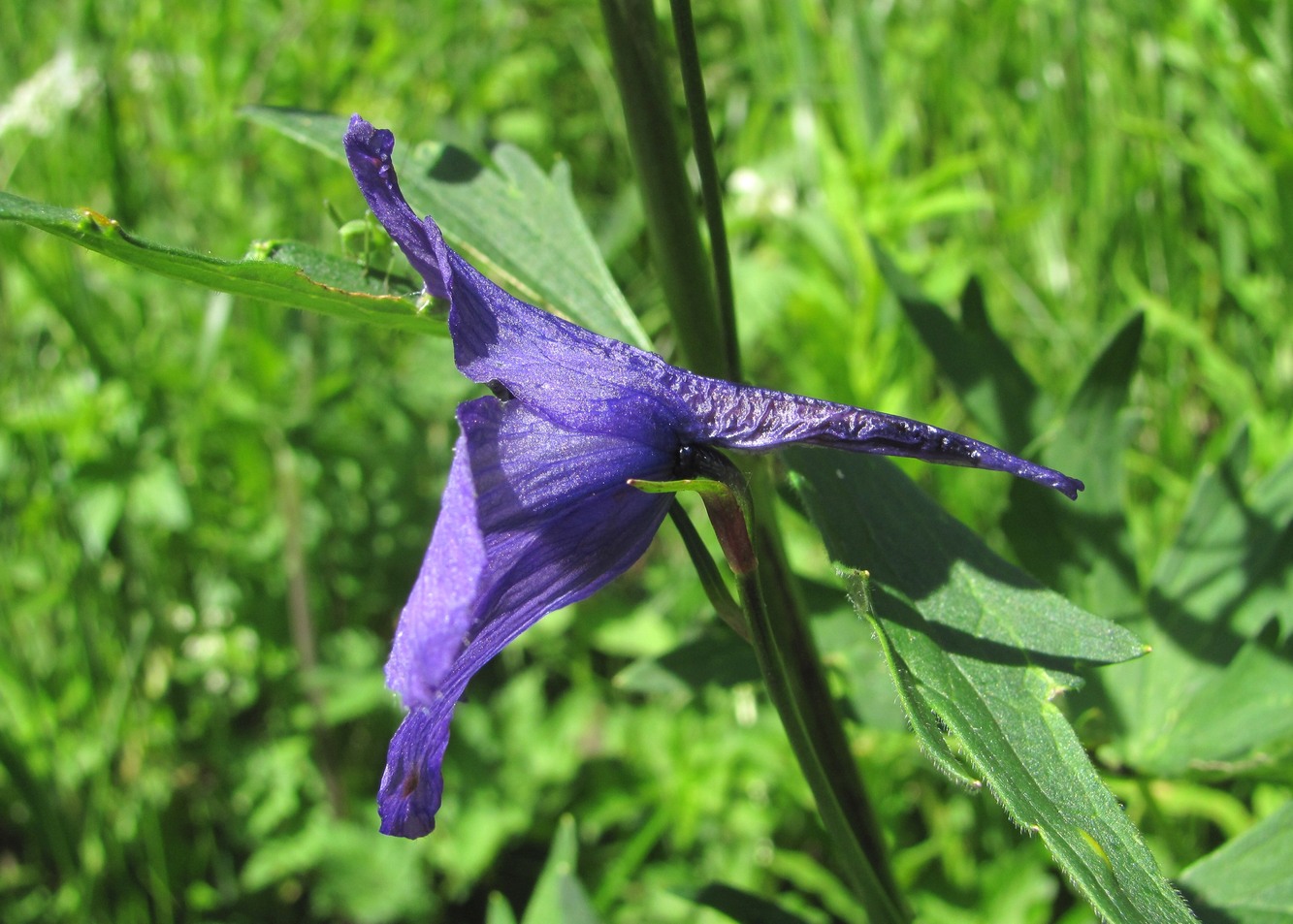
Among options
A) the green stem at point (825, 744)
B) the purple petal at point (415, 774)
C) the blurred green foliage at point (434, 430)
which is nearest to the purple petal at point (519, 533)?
the purple petal at point (415, 774)

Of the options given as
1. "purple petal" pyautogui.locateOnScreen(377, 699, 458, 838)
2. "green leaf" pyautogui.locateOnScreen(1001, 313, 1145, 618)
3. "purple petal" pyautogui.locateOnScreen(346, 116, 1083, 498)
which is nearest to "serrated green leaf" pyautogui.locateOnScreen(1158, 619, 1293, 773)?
"green leaf" pyautogui.locateOnScreen(1001, 313, 1145, 618)

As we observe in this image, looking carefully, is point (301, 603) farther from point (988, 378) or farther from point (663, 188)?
point (663, 188)

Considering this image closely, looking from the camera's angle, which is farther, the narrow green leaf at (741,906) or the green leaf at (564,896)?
the green leaf at (564,896)

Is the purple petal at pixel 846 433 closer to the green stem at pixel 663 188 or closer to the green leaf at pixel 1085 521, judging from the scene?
the green stem at pixel 663 188

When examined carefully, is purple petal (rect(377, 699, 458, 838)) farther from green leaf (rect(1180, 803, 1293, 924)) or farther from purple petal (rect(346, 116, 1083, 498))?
green leaf (rect(1180, 803, 1293, 924))

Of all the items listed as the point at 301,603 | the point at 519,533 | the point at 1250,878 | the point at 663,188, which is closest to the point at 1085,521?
the point at 1250,878

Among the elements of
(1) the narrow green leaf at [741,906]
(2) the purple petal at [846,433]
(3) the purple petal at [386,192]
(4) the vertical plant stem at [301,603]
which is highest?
(3) the purple petal at [386,192]

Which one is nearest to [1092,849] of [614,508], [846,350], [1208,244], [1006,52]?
[614,508]
